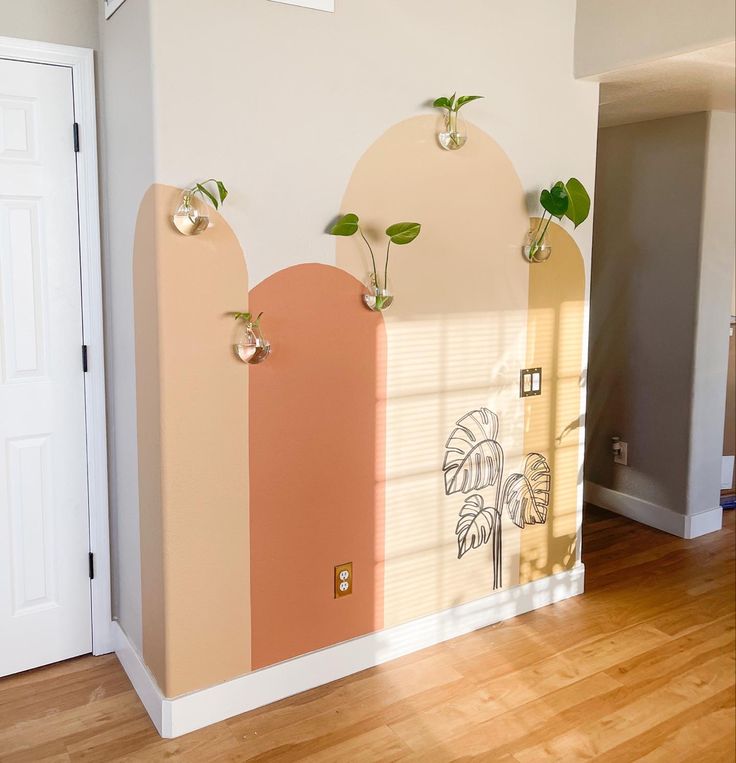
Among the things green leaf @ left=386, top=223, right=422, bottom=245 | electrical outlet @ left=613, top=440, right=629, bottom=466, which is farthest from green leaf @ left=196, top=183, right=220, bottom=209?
electrical outlet @ left=613, top=440, right=629, bottom=466

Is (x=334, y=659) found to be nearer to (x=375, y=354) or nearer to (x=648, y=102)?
(x=375, y=354)

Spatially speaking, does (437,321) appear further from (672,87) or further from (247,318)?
(672,87)

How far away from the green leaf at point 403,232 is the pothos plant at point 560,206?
0.58 metres

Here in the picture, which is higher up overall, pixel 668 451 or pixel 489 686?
pixel 668 451

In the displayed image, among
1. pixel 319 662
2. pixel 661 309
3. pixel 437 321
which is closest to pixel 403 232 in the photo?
pixel 437 321

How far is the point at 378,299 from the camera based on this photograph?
2451 millimetres

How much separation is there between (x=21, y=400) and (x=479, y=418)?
1520mm

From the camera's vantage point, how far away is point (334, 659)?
2572mm

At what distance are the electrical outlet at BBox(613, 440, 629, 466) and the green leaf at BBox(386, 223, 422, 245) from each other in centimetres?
215

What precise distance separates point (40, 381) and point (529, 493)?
1.77m

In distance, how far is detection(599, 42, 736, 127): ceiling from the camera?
2514 millimetres

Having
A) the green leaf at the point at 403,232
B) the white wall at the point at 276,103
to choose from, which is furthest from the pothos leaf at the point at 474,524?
the white wall at the point at 276,103

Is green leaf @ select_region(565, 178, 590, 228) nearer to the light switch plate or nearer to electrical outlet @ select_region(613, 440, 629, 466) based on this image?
the light switch plate

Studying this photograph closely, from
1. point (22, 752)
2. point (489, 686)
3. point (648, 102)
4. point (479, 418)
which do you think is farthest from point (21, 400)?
point (648, 102)
